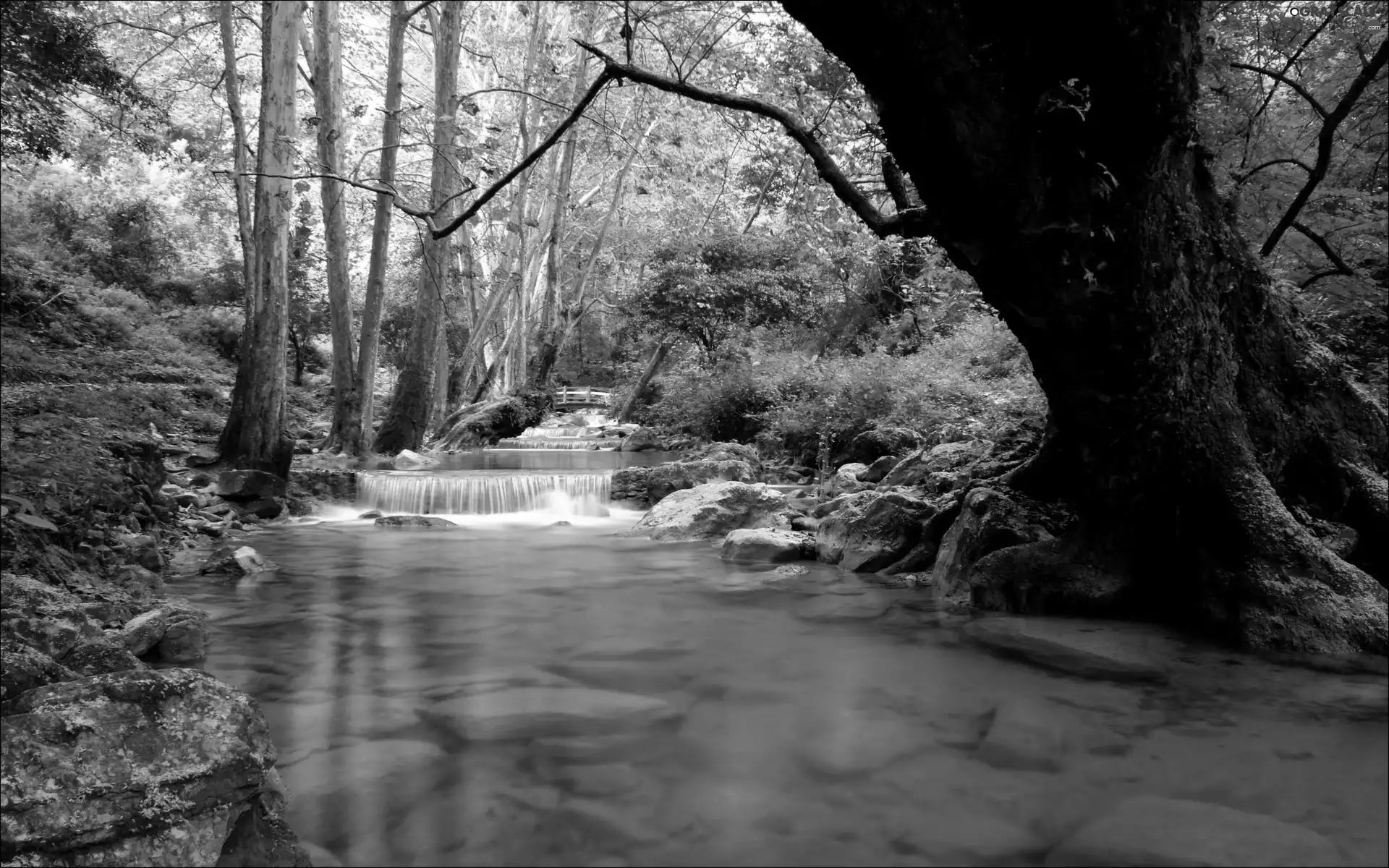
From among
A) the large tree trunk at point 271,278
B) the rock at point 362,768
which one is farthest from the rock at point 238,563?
the rock at point 362,768

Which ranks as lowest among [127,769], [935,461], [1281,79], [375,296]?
[127,769]

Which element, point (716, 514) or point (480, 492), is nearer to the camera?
point (716, 514)

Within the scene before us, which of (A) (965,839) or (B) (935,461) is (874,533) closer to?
(B) (935,461)

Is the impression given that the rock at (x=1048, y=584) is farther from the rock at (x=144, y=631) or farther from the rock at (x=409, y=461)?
the rock at (x=409, y=461)

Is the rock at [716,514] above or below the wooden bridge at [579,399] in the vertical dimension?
below

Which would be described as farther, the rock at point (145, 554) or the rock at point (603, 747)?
the rock at point (145, 554)

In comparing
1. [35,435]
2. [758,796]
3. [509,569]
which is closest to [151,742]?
[758,796]

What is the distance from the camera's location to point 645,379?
67.5 feet

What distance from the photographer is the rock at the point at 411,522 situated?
30.8 feet

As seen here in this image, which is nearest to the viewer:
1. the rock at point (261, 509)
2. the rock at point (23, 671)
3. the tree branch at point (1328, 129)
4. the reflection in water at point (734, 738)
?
the rock at point (23, 671)

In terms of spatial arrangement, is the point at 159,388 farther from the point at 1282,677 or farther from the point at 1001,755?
the point at 1282,677

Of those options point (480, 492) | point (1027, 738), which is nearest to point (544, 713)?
point (1027, 738)

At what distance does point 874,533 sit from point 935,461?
1.44m

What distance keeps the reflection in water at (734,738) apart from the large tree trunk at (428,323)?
8.85 meters
